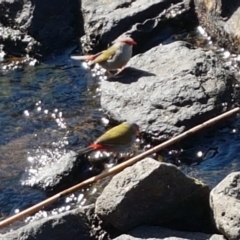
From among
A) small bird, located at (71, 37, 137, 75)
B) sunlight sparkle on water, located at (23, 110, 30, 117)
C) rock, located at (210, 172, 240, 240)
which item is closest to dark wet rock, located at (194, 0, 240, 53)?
small bird, located at (71, 37, 137, 75)

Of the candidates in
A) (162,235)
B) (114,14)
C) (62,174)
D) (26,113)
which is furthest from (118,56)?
(162,235)

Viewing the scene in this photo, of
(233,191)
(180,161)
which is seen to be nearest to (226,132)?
(180,161)

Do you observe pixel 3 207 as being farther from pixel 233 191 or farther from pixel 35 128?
pixel 233 191

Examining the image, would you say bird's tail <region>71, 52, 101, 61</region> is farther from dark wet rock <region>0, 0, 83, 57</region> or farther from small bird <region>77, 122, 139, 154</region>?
small bird <region>77, 122, 139, 154</region>

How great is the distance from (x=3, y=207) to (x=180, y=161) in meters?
1.83

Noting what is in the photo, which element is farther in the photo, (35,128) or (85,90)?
(85,90)

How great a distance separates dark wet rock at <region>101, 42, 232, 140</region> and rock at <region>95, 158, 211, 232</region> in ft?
5.99

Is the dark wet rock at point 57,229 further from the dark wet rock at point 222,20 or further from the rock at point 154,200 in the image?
the dark wet rock at point 222,20

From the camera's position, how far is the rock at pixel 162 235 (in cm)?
509

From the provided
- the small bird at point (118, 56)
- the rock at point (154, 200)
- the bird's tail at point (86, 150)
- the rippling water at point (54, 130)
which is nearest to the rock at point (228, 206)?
the rock at point (154, 200)

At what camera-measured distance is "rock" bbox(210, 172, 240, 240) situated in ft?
15.9

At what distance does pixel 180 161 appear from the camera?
710 centimetres

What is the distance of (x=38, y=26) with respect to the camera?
10.6 m

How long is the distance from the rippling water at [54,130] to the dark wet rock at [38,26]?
0.48 meters
